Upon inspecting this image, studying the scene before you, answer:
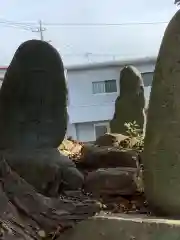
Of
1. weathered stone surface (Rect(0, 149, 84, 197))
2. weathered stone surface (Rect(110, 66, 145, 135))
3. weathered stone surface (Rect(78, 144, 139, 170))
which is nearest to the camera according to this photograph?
weathered stone surface (Rect(0, 149, 84, 197))

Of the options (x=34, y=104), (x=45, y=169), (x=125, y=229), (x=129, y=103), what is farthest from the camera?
(x=129, y=103)

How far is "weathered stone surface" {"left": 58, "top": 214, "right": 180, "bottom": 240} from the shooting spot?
6.23ft

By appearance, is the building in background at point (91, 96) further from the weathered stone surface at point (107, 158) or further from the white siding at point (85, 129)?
the weathered stone surface at point (107, 158)

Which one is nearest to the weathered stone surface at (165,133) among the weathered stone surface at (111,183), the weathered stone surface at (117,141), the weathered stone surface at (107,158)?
the weathered stone surface at (111,183)

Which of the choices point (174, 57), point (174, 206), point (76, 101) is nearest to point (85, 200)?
point (174, 206)

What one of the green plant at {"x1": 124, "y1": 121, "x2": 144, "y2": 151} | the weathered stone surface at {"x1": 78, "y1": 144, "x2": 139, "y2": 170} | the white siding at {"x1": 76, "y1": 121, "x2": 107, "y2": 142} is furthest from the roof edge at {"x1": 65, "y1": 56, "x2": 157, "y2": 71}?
the weathered stone surface at {"x1": 78, "y1": 144, "x2": 139, "y2": 170}

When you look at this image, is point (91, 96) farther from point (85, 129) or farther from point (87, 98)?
point (85, 129)

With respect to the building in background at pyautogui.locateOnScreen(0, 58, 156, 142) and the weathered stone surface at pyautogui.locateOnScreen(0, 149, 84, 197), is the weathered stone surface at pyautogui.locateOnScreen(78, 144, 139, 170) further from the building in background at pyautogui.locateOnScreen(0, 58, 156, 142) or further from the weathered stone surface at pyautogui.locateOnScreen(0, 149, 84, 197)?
the building in background at pyautogui.locateOnScreen(0, 58, 156, 142)

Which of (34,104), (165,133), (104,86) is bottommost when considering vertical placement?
(165,133)

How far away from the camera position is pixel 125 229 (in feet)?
6.52

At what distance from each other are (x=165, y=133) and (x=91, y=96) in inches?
447

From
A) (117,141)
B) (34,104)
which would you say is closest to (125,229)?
(34,104)

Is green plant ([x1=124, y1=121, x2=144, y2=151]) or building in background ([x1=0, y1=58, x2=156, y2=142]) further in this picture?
building in background ([x1=0, y1=58, x2=156, y2=142])

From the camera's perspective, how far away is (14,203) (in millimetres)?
2174
